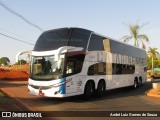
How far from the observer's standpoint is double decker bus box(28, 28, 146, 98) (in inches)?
545

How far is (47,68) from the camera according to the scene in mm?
14141

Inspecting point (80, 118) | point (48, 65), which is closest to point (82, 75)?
point (48, 65)

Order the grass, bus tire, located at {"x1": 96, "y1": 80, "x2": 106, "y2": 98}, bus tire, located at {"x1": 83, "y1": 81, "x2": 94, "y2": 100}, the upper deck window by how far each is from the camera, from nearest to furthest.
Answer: the grass
the upper deck window
bus tire, located at {"x1": 83, "y1": 81, "x2": 94, "y2": 100}
bus tire, located at {"x1": 96, "y1": 80, "x2": 106, "y2": 98}

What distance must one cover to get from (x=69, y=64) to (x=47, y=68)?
3.59ft

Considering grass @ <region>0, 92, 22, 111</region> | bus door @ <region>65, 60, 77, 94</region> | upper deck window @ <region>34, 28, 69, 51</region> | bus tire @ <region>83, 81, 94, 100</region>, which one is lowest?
grass @ <region>0, 92, 22, 111</region>

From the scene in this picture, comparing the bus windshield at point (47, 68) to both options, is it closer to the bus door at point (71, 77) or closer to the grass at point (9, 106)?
the bus door at point (71, 77)

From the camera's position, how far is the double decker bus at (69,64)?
1385 cm

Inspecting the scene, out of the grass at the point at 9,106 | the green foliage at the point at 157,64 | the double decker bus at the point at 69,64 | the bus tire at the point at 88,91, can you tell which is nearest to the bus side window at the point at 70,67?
the double decker bus at the point at 69,64

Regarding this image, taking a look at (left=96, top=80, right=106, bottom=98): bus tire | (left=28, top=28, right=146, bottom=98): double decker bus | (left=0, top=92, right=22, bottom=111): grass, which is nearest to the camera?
(left=0, top=92, right=22, bottom=111): grass

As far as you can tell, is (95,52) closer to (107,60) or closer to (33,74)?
(107,60)

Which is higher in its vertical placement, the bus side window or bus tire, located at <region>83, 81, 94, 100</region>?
the bus side window

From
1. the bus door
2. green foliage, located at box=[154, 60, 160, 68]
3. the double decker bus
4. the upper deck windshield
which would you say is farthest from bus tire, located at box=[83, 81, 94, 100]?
green foliage, located at box=[154, 60, 160, 68]

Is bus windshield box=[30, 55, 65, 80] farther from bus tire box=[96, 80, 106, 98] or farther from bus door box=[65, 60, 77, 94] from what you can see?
bus tire box=[96, 80, 106, 98]

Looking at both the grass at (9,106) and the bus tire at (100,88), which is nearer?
the grass at (9,106)
